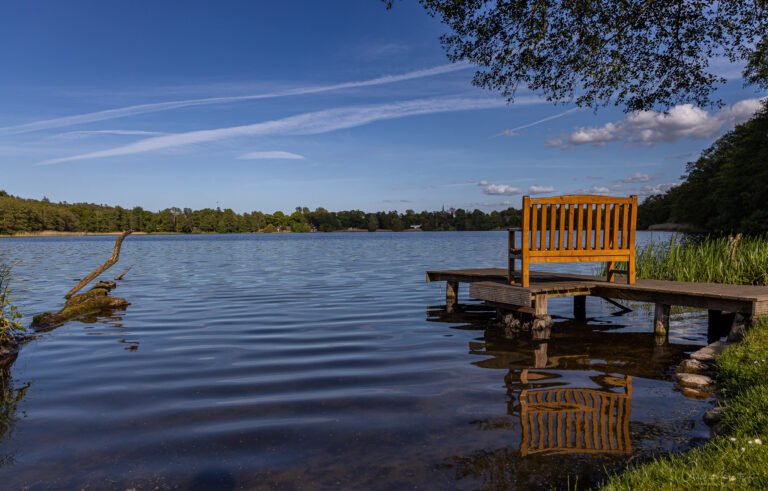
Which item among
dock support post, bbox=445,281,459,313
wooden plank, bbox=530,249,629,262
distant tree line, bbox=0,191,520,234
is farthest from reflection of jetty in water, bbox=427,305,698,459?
distant tree line, bbox=0,191,520,234

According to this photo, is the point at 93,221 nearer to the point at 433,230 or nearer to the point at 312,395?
the point at 433,230

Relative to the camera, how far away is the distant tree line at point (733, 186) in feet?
116

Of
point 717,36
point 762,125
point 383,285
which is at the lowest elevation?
point 383,285

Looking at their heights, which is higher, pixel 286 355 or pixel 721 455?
pixel 721 455

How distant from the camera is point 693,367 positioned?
7527 mm

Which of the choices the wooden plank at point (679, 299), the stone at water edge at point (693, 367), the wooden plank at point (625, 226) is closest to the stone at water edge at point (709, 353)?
the stone at water edge at point (693, 367)

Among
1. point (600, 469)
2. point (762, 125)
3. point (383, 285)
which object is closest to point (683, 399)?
point (600, 469)

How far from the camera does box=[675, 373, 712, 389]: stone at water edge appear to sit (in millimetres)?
6797

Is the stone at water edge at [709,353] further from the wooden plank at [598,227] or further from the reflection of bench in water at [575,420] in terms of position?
the wooden plank at [598,227]

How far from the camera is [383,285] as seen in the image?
2047 cm

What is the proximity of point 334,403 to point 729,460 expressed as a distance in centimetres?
412

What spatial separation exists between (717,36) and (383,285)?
13.0 metres

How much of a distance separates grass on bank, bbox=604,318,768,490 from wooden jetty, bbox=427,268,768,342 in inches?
121

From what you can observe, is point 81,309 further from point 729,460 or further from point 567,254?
point 729,460
